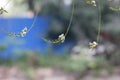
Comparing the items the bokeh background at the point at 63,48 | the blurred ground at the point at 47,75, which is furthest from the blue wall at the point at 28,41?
the blurred ground at the point at 47,75

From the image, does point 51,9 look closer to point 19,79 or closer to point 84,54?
point 84,54

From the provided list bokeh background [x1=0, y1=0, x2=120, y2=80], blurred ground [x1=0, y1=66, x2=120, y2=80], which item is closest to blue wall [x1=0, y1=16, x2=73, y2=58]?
bokeh background [x1=0, y1=0, x2=120, y2=80]

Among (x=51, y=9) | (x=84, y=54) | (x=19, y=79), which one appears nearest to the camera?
(x=19, y=79)

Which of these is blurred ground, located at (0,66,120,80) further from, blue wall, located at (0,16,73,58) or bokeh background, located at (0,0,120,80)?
blue wall, located at (0,16,73,58)

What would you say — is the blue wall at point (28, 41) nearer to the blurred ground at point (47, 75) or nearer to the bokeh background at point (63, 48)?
the bokeh background at point (63, 48)

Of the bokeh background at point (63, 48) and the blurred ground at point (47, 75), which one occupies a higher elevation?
the bokeh background at point (63, 48)

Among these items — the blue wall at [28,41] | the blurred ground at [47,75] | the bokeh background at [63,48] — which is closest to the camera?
the blurred ground at [47,75]

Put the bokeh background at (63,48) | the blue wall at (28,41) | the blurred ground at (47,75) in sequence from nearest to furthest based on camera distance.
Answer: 1. the blurred ground at (47,75)
2. the bokeh background at (63,48)
3. the blue wall at (28,41)

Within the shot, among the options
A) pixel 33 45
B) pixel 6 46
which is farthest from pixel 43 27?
pixel 6 46

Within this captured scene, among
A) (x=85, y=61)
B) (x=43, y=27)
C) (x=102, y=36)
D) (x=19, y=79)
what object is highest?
(x=43, y=27)
